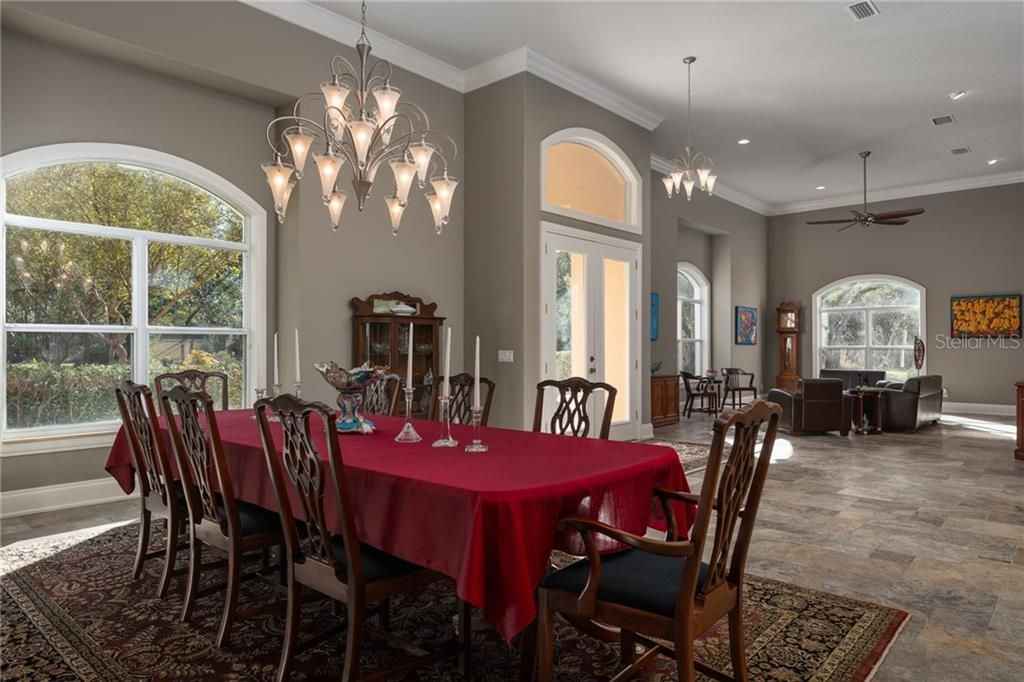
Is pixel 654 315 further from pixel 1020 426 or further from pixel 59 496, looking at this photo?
pixel 59 496

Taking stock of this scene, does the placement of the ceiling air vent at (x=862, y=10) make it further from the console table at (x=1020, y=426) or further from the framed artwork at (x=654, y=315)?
the framed artwork at (x=654, y=315)

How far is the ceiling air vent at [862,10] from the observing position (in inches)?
206

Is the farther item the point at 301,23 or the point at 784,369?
the point at 784,369

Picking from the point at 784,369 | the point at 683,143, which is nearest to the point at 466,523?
the point at 683,143

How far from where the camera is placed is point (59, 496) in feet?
14.9

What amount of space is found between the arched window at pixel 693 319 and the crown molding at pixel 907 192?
259 cm

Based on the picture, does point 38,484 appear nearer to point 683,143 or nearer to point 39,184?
point 39,184

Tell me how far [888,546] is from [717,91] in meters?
5.06

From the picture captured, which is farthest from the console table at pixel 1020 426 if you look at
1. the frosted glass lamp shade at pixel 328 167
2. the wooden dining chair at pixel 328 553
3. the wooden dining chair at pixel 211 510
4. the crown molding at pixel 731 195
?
the wooden dining chair at pixel 211 510

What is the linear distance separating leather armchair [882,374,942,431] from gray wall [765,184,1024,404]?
2.73 m

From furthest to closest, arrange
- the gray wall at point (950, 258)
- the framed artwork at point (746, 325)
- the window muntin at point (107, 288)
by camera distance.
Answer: the framed artwork at point (746, 325)
the gray wall at point (950, 258)
the window muntin at point (107, 288)

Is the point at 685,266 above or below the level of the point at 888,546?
above

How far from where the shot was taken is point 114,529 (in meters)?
4.07

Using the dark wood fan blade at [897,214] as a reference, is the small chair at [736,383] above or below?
below
